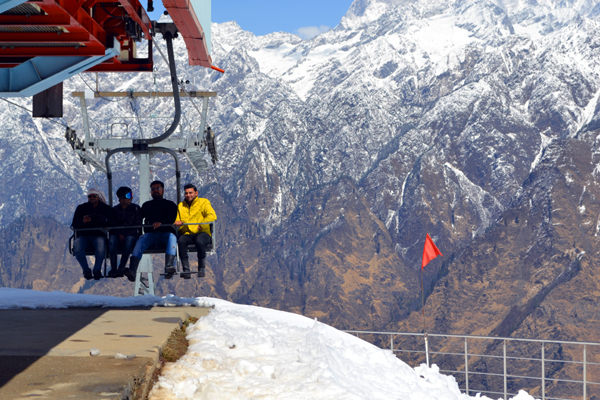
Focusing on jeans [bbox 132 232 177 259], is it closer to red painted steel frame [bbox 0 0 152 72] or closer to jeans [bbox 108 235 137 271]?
jeans [bbox 108 235 137 271]

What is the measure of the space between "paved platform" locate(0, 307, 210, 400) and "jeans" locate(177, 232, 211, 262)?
151 centimetres

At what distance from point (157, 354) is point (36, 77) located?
3654 millimetres

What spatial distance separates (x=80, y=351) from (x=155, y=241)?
4.01 meters

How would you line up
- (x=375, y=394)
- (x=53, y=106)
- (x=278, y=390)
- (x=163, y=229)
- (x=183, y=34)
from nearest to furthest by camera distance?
(x=278, y=390), (x=375, y=394), (x=183, y=34), (x=53, y=106), (x=163, y=229)

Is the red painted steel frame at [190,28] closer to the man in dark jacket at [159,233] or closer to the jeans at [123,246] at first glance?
the man in dark jacket at [159,233]

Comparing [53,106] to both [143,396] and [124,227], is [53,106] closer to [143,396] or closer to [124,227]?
[124,227]

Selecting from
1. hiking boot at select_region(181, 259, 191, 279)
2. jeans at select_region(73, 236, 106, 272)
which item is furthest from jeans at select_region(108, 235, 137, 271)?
hiking boot at select_region(181, 259, 191, 279)

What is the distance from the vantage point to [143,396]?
5.19 m

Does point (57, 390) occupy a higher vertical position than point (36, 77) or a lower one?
lower

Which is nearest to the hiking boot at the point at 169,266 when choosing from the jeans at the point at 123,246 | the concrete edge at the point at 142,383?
the jeans at the point at 123,246

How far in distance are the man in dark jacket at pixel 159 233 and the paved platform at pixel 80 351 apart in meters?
1.12

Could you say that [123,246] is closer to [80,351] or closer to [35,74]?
[35,74]

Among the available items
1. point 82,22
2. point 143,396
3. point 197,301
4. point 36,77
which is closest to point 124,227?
point 197,301

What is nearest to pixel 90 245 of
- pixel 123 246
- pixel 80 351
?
pixel 123 246
